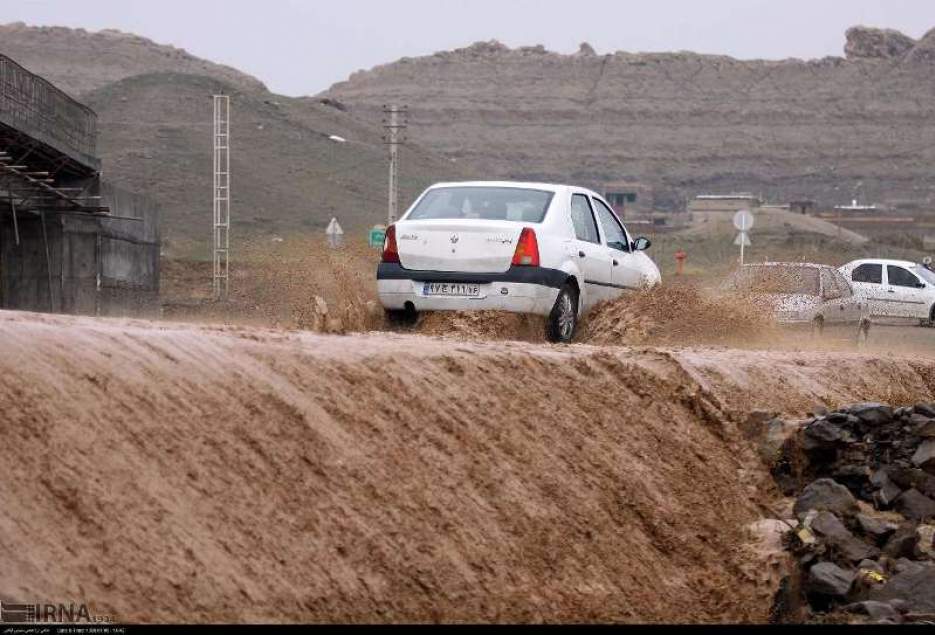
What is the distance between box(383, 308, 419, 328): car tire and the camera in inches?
543

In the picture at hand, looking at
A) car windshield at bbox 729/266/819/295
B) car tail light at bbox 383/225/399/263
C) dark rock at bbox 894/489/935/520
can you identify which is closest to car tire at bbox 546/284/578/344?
car tail light at bbox 383/225/399/263

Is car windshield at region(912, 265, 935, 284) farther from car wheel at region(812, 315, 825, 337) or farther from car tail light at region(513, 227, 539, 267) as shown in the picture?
car tail light at region(513, 227, 539, 267)

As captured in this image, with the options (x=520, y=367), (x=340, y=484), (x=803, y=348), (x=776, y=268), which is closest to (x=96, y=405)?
(x=340, y=484)

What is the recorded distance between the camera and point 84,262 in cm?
2786

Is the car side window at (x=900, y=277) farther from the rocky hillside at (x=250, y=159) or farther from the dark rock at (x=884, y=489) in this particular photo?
the rocky hillside at (x=250, y=159)

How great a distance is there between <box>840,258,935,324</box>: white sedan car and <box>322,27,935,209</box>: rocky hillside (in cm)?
10708

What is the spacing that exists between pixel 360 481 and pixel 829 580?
346 centimetres

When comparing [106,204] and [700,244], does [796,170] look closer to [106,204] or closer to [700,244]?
[700,244]

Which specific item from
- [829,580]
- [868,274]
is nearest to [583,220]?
[829,580]

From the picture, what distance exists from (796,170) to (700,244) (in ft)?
230

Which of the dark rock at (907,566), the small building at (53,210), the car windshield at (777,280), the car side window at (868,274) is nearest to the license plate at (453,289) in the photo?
the dark rock at (907,566)

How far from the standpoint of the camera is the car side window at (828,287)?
22.2m

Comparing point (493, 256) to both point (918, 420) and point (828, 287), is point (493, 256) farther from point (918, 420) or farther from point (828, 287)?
point (828, 287)

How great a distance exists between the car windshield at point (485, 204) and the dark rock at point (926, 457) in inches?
152
